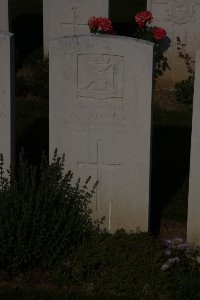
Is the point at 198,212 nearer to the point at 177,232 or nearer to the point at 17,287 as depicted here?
the point at 177,232

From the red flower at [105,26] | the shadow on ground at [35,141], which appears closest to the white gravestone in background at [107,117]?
the shadow on ground at [35,141]

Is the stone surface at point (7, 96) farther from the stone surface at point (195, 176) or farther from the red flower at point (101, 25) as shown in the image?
the red flower at point (101, 25)

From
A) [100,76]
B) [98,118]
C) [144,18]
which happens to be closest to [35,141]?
[144,18]

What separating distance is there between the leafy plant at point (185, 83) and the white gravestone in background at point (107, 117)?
4.16 m

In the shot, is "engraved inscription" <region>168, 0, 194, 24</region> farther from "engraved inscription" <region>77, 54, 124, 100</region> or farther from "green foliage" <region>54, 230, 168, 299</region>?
"green foliage" <region>54, 230, 168, 299</region>

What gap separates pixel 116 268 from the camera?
590cm

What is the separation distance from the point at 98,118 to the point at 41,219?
919 millimetres

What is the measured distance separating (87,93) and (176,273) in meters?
1.50

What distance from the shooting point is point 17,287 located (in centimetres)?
571

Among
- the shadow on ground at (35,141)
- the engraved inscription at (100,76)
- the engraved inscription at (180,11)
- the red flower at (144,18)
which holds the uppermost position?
the engraved inscription at (180,11)

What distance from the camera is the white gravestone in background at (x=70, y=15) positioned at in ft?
35.2

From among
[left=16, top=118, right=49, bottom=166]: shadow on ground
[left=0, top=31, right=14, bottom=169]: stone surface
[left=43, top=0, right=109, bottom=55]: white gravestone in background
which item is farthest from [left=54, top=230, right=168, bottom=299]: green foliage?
[left=43, top=0, right=109, bottom=55]: white gravestone in background

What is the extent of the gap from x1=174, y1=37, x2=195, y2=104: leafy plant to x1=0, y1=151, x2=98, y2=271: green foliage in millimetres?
4332

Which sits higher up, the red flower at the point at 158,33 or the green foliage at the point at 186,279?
the red flower at the point at 158,33
